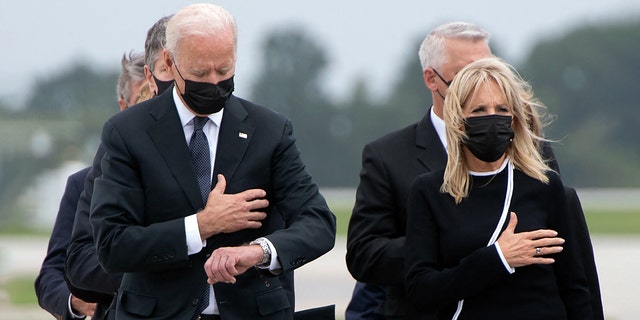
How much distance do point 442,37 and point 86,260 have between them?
6.23 feet

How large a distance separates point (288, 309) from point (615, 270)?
53.0 feet

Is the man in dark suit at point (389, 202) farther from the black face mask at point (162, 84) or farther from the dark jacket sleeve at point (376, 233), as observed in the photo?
the black face mask at point (162, 84)

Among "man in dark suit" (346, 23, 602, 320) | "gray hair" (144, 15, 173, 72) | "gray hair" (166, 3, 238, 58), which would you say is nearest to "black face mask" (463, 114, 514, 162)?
"man in dark suit" (346, 23, 602, 320)

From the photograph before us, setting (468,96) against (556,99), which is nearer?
(468,96)

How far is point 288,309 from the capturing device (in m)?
→ 4.23

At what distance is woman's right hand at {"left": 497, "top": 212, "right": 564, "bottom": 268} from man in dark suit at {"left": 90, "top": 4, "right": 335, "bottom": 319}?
599mm

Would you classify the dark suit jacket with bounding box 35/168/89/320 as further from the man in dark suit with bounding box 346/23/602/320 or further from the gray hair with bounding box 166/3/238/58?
the gray hair with bounding box 166/3/238/58

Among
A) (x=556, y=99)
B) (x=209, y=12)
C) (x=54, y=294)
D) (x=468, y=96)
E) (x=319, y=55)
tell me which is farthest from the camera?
(x=319, y=55)

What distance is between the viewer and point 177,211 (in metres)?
4.08

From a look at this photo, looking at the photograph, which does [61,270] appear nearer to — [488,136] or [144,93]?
[144,93]

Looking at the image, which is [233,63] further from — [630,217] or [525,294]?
[630,217]

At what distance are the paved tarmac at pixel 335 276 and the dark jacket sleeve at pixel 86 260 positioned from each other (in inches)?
337

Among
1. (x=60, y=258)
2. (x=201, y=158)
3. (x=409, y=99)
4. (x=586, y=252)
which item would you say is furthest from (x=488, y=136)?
(x=409, y=99)

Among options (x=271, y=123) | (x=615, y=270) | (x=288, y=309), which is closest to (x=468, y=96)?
(x=271, y=123)
